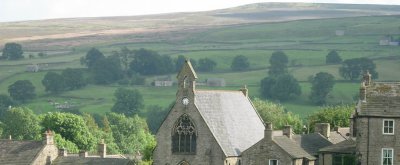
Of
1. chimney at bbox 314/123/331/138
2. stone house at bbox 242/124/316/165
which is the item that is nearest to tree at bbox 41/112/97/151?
chimney at bbox 314/123/331/138

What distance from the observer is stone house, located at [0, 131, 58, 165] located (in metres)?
104

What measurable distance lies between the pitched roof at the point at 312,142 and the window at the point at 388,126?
9.74m

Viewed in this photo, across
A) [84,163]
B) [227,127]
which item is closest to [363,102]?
[227,127]

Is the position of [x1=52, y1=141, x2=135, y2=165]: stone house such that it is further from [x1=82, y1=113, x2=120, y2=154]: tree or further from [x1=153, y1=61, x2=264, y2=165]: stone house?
[x1=82, y1=113, x2=120, y2=154]: tree

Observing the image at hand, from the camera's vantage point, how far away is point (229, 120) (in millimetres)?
94312

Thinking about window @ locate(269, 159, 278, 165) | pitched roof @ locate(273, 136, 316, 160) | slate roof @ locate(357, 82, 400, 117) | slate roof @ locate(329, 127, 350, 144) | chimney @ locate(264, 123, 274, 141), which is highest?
slate roof @ locate(357, 82, 400, 117)

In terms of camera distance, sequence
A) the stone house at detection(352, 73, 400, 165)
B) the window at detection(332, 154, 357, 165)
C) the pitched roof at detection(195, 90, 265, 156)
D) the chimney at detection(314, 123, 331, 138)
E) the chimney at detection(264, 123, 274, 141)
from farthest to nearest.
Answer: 1. the chimney at detection(314, 123, 331, 138)
2. the pitched roof at detection(195, 90, 265, 156)
3. the window at detection(332, 154, 357, 165)
4. the chimney at detection(264, 123, 274, 141)
5. the stone house at detection(352, 73, 400, 165)

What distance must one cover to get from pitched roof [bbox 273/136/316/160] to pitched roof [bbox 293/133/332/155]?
2317mm

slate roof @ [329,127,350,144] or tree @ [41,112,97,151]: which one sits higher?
tree @ [41,112,97,151]

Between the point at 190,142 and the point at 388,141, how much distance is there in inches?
664

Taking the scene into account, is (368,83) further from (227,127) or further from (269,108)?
(269,108)

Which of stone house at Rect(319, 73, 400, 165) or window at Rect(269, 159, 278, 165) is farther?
window at Rect(269, 159, 278, 165)

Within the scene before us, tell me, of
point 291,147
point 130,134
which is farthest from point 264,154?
point 130,134

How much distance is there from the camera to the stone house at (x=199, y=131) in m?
92.1
